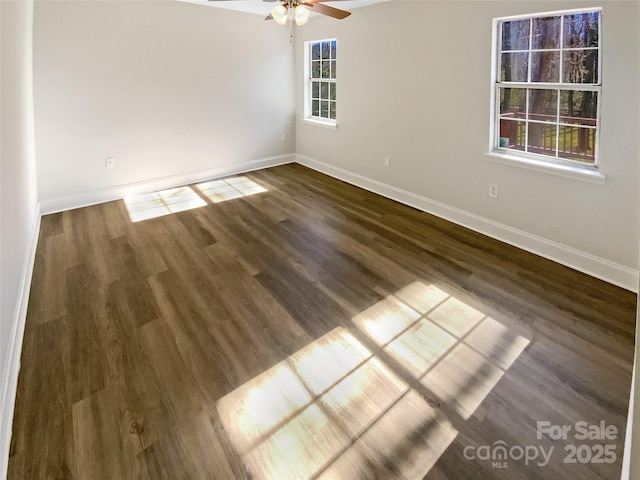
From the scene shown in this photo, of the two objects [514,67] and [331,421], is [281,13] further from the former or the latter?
[331,421]

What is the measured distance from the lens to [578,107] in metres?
2.93

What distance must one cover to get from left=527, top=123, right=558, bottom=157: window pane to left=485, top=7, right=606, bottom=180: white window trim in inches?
2.0

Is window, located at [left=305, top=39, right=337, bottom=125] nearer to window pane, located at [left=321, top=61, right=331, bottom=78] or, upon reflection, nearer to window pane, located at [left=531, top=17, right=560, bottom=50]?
window pane, located at [left=321, top=61, right=331, bottom=78]

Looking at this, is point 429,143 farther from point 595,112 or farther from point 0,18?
point 0,18

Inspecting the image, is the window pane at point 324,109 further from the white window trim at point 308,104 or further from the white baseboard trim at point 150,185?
the white baseboard trim at point 150,185

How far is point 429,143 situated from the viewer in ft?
13.5

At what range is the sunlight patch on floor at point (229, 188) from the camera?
4.91m

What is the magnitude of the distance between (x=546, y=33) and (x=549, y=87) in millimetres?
425

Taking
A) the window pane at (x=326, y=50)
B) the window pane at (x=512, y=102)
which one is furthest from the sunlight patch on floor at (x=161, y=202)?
the window pane at (x=512, y=102)

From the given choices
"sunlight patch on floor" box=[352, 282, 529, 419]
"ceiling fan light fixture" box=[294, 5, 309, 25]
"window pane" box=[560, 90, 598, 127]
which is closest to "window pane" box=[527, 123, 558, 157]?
"window pane" box=[560, 90, 598, 127]

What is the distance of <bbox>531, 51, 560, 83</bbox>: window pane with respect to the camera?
300 centimetres

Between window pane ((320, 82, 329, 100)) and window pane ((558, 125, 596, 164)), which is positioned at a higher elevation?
window pane ((320, 82, 329, 100))

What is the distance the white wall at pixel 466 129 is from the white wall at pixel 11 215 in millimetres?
3398

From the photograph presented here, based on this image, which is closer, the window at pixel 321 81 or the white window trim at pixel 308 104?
the window at pixel 321 81
